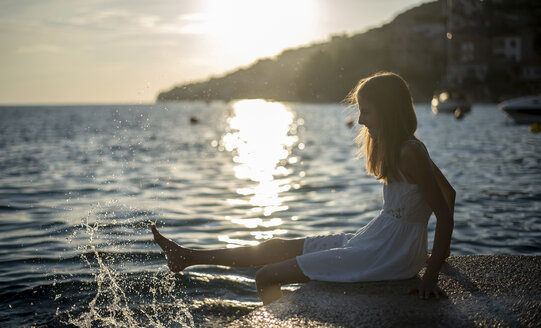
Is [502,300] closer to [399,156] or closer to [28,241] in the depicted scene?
[399,156]

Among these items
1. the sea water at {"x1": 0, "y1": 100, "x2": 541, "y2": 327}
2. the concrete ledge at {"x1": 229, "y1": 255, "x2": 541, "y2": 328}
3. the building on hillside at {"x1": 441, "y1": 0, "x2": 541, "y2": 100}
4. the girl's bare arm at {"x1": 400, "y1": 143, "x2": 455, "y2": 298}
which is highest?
the building on hillside at {"x1": 441, "y1": 0, "x2": 541, "y2": 100}

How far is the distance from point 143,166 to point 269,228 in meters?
11.8

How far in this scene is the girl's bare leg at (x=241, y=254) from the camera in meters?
3.97

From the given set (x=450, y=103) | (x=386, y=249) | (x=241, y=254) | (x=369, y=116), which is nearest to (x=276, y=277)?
(x=241, y=254)

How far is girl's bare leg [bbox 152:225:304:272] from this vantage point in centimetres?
397

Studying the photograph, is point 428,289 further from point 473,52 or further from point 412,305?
point 473,52

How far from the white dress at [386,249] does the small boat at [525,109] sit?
33767 millimetres

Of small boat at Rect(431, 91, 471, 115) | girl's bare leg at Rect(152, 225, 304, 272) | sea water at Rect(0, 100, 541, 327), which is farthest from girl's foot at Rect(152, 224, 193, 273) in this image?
small boat at Rect(431, 91, 471, 115)

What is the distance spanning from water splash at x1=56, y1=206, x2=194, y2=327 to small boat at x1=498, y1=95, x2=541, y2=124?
33.2 m

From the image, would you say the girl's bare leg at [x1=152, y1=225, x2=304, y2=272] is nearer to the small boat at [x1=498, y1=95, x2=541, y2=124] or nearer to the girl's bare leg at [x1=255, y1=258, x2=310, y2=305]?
the girl's bare leg at [x1=255, y1=258, x2=310, y2=305]

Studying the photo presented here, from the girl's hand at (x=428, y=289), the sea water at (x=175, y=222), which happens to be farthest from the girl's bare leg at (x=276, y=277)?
the sea water at (x=175, y=222)

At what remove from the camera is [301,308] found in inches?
130

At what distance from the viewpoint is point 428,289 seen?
3.35 m

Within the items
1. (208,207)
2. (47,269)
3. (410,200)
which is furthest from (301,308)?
(208,207)
